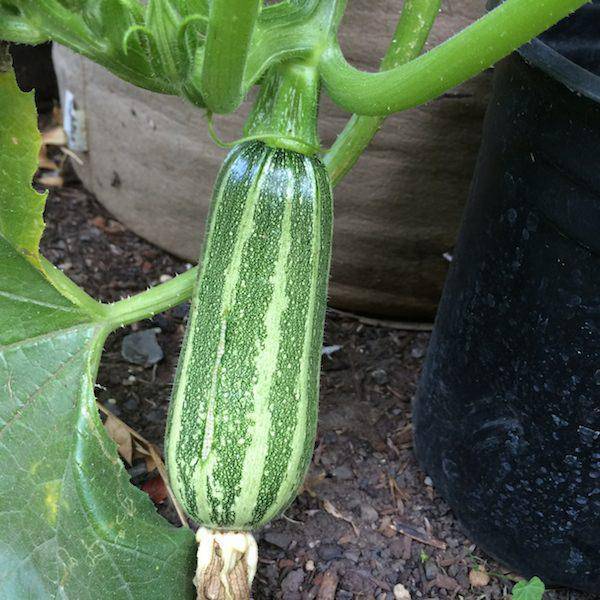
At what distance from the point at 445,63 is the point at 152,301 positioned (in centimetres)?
60

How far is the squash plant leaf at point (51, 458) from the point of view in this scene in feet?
4.06

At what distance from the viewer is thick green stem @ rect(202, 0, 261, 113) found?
3.41 feet

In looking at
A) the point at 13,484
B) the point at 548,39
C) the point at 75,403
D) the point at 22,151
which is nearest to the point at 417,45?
the point at 548,39

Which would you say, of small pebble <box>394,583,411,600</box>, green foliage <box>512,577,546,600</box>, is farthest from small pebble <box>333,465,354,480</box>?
green foliage <box>512,577,546,600</box>

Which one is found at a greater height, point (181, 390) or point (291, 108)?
point (291, 108)

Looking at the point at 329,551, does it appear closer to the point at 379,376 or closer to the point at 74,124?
the point at 379,376

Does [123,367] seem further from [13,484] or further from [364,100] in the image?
[364,100]

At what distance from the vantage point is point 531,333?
1.35 m

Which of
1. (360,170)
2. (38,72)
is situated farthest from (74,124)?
(360,170)

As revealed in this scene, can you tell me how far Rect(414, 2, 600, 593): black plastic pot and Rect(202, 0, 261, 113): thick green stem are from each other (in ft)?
1.30

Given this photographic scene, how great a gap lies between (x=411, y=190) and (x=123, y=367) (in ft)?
2.44

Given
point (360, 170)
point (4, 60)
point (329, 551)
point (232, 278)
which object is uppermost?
point (4, 60)

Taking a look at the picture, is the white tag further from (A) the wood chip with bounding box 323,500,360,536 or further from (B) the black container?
(A) the wood chip with bounding box 323,500,360,536

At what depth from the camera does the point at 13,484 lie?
4.09 ft
